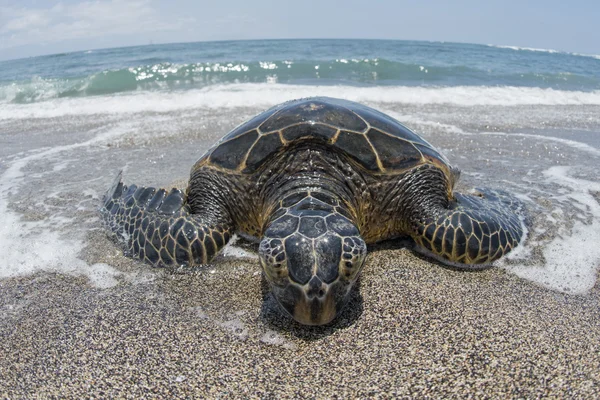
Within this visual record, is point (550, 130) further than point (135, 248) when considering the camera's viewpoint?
Yes

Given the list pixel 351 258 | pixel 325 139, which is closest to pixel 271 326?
pixel 351 258

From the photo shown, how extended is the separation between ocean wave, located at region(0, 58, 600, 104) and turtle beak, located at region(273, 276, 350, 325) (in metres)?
12.9

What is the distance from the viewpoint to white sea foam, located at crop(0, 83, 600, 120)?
1065 centimetres

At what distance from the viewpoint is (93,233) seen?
3.74 metres

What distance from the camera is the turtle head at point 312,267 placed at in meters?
2.13

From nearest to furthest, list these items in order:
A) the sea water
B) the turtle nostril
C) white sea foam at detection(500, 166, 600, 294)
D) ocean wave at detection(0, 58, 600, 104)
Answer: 1. the turtle nostril
2. white sea foam at detection(500, 166, 600, 294)
3. the sea water
4. ocean wave at detection(0, 58, 600, 104)

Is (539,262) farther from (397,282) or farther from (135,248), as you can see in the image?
(135,248)

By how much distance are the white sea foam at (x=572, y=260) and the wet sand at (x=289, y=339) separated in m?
0.12

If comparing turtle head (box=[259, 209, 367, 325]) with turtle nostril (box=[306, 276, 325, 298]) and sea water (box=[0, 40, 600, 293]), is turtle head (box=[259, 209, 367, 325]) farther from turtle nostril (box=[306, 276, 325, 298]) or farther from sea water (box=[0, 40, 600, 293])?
sea water (box=[0, 40, 600, 293])

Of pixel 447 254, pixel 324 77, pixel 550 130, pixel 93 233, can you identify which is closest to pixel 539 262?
pixel 447 254

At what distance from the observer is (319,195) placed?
2805mm

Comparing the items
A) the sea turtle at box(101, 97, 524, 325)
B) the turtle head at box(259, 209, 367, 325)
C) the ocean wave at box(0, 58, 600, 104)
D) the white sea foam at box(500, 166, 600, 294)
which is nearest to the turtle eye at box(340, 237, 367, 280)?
the turtle head at box(259, 209, 367, 325)

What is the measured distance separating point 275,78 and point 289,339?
15.3m

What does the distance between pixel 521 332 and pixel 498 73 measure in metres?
18.5
